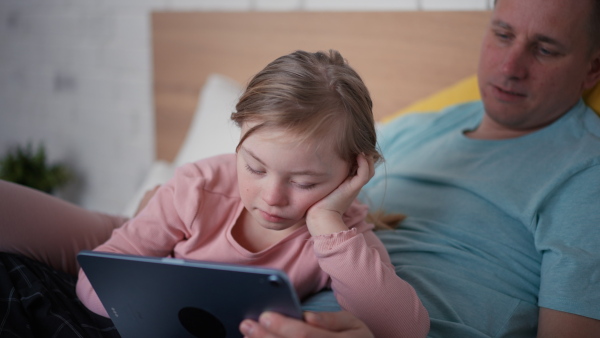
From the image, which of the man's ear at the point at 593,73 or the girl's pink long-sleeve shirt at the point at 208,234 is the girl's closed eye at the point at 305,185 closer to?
the girl's pink long-sleeve shirt at the point at 208,234

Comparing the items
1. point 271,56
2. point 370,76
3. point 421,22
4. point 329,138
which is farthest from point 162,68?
point 329,138

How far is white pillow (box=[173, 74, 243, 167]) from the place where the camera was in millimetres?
1831

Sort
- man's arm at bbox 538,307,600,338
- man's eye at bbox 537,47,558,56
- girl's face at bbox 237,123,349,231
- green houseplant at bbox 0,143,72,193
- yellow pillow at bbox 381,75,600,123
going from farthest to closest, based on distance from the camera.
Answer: green houseplant at bbox 0,143,72,193 < yellow pillow at bbox 381,75,600,123 < man's eye at bbox 537,47,558,56 < man's arm at bbox 538,307,600,338 < girl's face at bbox 237,123,349,231

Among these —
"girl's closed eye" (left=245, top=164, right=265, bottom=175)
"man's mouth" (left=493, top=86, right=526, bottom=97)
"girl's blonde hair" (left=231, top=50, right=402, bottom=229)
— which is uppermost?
"girl's blonde hair" (left=231, top=50, right=402, bottom=229)

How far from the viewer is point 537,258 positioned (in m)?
1.13

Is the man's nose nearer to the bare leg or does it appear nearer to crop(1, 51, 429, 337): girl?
crop(1, 51, 429, 337): girl

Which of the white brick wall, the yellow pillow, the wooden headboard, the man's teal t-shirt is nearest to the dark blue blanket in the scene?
the man's teal t-shirt

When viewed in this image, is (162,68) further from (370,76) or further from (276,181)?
(276,181)

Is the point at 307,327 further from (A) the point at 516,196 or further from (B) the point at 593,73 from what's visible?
(B) the point at 593,73

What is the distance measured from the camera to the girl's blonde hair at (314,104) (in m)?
0.85

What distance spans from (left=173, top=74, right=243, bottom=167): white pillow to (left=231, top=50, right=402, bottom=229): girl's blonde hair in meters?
0.87

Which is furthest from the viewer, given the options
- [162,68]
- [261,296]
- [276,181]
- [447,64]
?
[162,68]

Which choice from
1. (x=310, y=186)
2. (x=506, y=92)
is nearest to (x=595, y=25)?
(x=506, y=92)

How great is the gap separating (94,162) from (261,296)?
2581 mm
